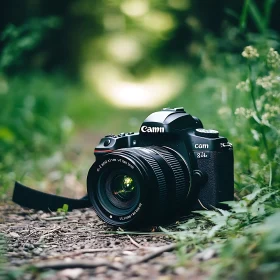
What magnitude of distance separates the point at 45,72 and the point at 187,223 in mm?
7107

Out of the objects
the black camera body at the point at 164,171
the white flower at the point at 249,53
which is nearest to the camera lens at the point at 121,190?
the black camera body at the point at 164,171

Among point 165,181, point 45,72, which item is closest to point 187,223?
point 165,181

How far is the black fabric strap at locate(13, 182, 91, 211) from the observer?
8.55 ft

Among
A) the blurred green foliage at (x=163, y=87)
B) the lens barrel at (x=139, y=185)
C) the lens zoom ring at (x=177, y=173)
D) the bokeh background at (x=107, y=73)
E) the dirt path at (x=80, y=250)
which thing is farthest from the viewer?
the bokeh background at (x=107, y=73)

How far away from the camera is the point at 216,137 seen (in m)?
2.28

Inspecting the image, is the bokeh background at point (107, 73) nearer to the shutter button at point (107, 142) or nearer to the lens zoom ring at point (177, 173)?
the lens zoom ring at point (177, 173)

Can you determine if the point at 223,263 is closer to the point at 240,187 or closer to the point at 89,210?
the point at 240,187

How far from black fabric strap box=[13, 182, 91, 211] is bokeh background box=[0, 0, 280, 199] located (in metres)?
0.35

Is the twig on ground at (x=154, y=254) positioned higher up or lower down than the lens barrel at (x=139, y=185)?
lower down

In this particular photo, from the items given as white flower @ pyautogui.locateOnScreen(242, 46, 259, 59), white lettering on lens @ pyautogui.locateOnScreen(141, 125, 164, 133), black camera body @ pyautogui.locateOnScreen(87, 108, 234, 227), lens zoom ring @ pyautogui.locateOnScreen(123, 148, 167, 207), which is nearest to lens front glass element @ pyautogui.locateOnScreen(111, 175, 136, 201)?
black camera body @ pyautogui.locateOnScreen(87, 108, 234, 227)

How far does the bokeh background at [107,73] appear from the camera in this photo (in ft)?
11.3

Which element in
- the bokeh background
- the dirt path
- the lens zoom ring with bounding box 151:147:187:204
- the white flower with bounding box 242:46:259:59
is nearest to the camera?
the dirt path

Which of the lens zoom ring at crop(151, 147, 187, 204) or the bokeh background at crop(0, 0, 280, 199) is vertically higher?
the bokeh background at crop(0, 0, 280, 199)

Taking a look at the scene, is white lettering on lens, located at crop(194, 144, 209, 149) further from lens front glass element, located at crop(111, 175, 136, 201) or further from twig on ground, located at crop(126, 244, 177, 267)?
twig on ground, located at crop(126, 244, 177, 267)
